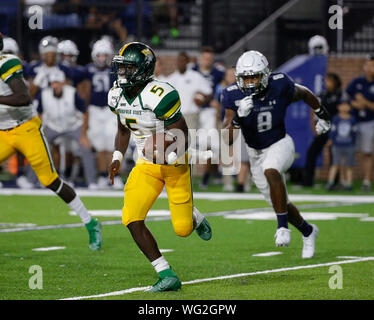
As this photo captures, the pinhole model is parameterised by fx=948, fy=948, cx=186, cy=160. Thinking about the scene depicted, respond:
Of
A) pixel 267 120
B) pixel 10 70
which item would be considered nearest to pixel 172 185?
pixel 267 120

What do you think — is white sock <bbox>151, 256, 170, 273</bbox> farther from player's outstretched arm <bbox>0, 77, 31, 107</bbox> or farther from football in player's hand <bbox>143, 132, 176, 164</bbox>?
player's outstretched arm <bbox>0, 77, 31, 107</bbox>

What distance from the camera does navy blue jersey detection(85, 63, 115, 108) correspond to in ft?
47.9

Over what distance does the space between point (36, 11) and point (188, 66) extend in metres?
4.36

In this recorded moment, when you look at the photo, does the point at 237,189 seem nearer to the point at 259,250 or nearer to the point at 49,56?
the point at 49,56

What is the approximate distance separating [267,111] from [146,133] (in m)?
1.65

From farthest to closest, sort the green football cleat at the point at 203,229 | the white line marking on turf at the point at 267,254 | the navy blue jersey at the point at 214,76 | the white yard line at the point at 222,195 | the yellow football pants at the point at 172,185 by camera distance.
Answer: the navy blue jersey at the point at 214,76, the white yard line at the point at 222,195, the white line marking on turf at the point at 267,254, the green football cleat at the point at 203,229, the yellow football pants at the point at 172,185

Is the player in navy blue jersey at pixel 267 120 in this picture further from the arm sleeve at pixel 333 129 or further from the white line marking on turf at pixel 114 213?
the arm sleeve at pixel 333 129

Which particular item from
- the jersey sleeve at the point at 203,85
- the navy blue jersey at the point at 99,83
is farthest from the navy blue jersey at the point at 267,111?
the navy blue jersey at the point at 99,83

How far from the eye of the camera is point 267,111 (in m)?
7.84

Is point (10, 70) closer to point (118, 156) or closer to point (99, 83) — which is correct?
point (118, 156)

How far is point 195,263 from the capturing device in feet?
24.6

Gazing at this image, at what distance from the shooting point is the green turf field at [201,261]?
6.18 metres

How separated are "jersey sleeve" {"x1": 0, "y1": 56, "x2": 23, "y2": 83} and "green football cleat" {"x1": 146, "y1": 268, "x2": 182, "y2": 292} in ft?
9.52
